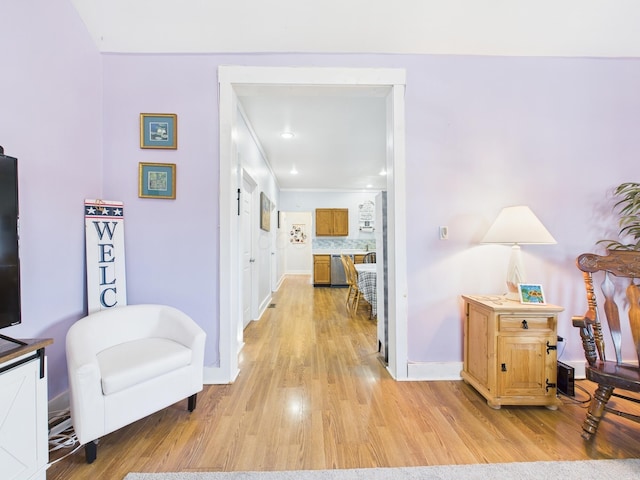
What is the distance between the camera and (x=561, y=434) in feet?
5.34

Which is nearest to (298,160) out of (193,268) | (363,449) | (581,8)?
(193,268)

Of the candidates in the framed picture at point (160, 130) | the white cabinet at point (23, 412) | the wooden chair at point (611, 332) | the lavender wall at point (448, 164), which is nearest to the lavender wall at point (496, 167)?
the lavender wall at point (448, 164)

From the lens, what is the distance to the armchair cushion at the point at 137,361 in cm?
146

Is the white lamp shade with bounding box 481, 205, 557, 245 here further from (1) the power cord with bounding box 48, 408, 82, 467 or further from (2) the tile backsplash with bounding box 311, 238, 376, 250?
(2) the tile backsplash with bounding box 311, 238, 376, 250

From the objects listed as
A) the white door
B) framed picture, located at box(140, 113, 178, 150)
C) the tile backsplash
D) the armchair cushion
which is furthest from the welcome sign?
the tile backsplash

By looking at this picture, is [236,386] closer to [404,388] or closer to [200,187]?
[404,388]

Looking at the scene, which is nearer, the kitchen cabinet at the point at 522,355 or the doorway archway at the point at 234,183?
the kitchen cabinet at the point at 522,355

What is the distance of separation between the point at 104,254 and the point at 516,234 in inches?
117

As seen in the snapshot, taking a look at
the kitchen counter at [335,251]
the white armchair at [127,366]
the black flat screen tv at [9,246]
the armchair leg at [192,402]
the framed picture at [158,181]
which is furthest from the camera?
the kitchen counter at [335,251]

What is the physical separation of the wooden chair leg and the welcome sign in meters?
3.11

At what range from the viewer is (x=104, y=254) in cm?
206

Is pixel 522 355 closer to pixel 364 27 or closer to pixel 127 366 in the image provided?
pixel 127 366

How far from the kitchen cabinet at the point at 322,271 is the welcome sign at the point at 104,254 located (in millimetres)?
5166

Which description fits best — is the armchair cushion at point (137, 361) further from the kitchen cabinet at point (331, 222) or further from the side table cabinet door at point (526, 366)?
the kitchen cabinet at point (331, 222)
